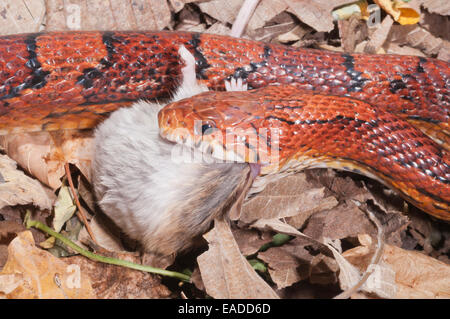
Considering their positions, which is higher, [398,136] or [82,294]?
[398,136]

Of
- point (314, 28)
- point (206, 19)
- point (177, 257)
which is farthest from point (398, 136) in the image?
point (206, 19)

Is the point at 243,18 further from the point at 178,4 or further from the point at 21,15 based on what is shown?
the point at 21,15

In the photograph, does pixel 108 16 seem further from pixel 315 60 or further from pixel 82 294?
pixel 82 294

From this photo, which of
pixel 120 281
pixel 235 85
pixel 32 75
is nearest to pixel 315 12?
pixel 235 85

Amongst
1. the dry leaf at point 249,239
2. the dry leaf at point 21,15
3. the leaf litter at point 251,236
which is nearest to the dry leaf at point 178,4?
the leaf litter at point 251,236

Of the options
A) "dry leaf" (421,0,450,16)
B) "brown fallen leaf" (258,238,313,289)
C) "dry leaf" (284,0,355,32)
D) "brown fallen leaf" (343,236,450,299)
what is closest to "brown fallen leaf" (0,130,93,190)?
"brown fallen leaf" (258,238,313,289)
